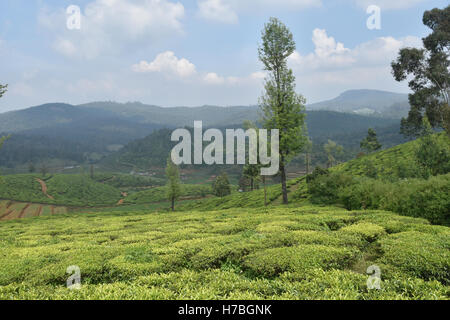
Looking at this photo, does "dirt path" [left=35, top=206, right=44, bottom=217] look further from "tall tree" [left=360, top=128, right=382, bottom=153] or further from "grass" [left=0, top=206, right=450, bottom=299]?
"tall tree" [left=360, top=128, right=382, bottom=153]

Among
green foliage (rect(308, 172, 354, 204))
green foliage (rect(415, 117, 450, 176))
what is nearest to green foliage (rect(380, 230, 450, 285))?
green foliage (rect(308, 172, 354, 204))

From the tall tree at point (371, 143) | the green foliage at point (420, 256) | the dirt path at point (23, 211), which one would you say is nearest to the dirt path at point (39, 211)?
the dirt path at point (23, 211)

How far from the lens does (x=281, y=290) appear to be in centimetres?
648

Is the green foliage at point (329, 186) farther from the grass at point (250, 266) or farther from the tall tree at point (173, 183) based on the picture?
the tall tree at point (173, 183)

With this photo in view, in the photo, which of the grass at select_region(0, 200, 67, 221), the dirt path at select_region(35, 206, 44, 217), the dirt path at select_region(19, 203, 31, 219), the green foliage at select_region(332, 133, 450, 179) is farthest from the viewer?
the dirt path at select_region(35, 206, 44, 217)

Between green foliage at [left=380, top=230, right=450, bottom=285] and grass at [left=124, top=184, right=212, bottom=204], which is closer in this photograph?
green foliage at [left=380, top=230, right=450, bottom=285]

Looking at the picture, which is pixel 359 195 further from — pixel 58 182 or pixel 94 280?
pixel 58 182

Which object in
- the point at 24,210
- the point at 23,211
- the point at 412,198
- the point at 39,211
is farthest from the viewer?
the point at 39,211

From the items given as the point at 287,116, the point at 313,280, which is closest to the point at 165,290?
the point at 313,280

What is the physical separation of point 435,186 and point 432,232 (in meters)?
7.88

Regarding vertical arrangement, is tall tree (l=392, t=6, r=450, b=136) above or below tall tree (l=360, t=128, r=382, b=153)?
above

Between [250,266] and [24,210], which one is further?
[24,210]

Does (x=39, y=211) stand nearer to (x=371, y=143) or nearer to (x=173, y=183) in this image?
(x=173, y=183)

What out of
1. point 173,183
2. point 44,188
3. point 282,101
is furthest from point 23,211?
point 282,101
